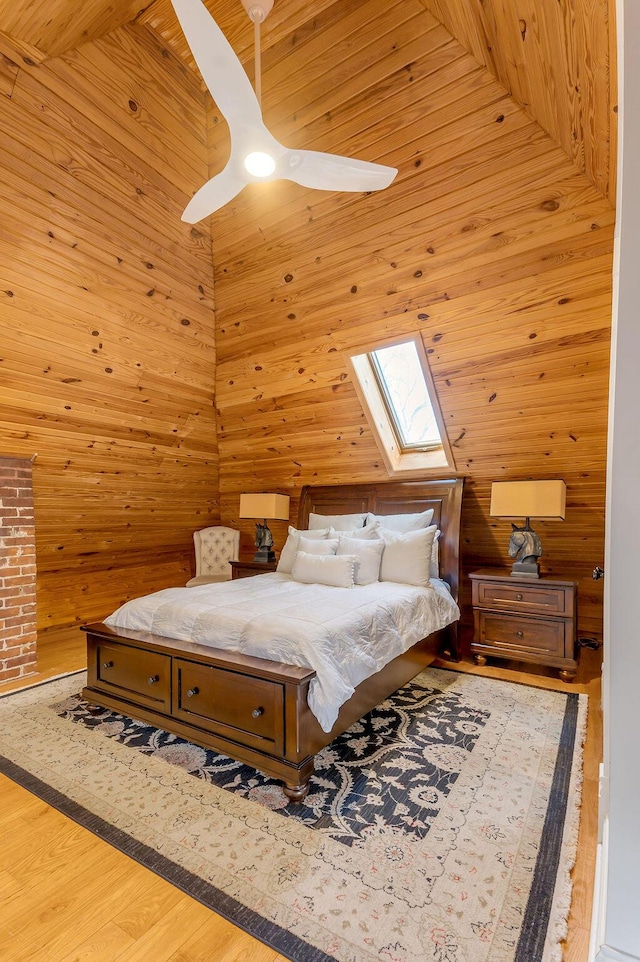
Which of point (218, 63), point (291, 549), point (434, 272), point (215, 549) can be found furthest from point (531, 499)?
point (215, 549)

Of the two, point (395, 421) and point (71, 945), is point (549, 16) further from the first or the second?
point (71, 945)

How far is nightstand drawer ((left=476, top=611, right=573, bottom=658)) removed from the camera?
3.21 metres

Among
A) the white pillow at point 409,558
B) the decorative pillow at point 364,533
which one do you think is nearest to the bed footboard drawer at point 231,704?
the white pillow at point 409,558

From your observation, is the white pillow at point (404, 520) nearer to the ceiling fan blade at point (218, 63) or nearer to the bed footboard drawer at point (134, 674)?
the bed footboard drawer at point (134, 674)

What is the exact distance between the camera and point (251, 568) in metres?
4.50

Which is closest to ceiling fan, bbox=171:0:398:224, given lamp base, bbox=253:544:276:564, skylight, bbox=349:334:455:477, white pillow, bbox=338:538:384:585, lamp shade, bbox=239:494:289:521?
skylight, bbox=349:334:455:477

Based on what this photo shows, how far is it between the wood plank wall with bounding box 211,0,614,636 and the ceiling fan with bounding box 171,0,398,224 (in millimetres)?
750

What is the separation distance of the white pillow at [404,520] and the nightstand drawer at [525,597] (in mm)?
587

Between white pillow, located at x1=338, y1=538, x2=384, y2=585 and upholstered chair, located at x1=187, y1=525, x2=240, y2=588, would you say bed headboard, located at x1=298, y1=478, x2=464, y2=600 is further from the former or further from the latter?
→ upholstered chair, located at x1=187, y1=525, x2=240, y2=588

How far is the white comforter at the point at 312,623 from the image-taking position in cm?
207

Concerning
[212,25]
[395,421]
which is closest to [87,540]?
[395,421]

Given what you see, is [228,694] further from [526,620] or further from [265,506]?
[265,506]

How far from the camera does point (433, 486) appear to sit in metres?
3.96

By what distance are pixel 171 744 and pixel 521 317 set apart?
127 inches
